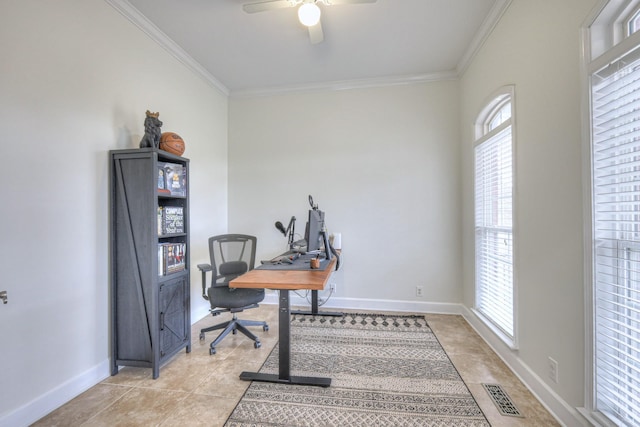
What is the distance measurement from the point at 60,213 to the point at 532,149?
3.37m

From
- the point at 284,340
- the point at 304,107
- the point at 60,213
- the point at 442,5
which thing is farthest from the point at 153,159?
the point at 442,5

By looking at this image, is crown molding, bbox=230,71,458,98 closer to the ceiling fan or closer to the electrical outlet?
the ceiling fan

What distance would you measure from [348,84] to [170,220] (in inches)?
110

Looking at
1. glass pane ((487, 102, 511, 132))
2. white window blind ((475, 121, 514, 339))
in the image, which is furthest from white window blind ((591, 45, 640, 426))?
glass pane ((487, 102, 511, 132))

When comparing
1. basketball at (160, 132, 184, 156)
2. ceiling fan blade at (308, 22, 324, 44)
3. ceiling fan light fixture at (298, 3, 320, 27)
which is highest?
ceiling fan blade at (308, 22, 324, 44)

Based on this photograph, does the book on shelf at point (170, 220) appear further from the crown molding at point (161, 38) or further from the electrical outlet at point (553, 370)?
the electrical outlet at point (553, 370)

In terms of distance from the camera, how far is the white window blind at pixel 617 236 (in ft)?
3.92

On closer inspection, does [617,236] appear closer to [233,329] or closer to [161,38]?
[233,329]

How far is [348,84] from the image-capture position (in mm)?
3539

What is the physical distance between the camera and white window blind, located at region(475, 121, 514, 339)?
2.28 meters

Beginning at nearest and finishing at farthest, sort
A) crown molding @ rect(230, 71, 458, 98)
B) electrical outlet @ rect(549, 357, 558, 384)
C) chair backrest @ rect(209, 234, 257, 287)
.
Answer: electrical outlet @ rect(549, 357, 558, 384) → chair backrest @ rect(209, 234, 257, 287) → crown molding @ rect(230, 71, 458, 98)

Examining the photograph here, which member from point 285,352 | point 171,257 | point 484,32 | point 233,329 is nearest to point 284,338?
point 285,352

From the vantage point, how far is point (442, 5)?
2.26 metres

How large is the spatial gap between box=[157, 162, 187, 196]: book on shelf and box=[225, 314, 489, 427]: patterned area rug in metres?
1.72
